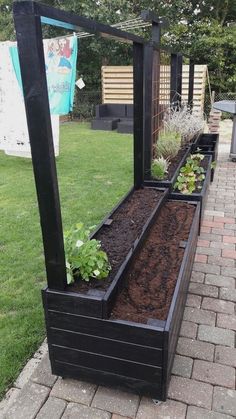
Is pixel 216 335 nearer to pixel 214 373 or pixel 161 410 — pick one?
pixel 214 373

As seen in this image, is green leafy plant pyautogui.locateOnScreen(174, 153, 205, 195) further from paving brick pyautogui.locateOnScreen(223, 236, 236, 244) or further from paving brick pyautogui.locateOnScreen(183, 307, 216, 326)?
paving brick pyautogui.locateOnScreen(183, 307, 216, 326)

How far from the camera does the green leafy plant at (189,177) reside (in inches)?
154

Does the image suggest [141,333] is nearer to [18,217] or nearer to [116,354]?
[116,354]

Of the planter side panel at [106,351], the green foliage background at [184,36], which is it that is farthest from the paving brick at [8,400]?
the green foliage background at [184,36]

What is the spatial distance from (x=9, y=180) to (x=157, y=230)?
3.23m

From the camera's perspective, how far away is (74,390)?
191cm

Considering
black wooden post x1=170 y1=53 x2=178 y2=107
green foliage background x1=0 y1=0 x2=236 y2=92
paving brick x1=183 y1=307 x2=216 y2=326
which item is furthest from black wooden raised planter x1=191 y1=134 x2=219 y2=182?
green foliage background x1=0 y1=0 x2=236 y2=92

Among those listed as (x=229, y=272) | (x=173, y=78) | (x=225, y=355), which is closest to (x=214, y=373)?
(x=225, y=355)

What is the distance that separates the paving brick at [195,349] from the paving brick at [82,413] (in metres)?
0.60

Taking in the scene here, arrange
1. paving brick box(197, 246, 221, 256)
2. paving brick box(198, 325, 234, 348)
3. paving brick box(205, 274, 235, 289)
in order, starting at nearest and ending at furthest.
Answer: paving brick box(198, 325, 234, 348) < paving brick box(205, 274, 235, 289) < paving brick box(197, 246, 221, 256)

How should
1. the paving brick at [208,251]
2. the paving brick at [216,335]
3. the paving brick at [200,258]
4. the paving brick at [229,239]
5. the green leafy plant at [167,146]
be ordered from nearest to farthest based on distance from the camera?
the paving brick at [216,335], the paving brick at [200,258], the paving brick at [208,251], the paving brick at [229,239], the green leafy plant at [167,146]

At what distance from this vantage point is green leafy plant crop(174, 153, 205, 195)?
391 cm

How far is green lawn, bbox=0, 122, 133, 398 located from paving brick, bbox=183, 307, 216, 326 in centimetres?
97

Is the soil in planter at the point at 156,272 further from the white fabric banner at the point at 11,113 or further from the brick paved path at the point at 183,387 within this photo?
the white fabric banner at the point at 11,113
